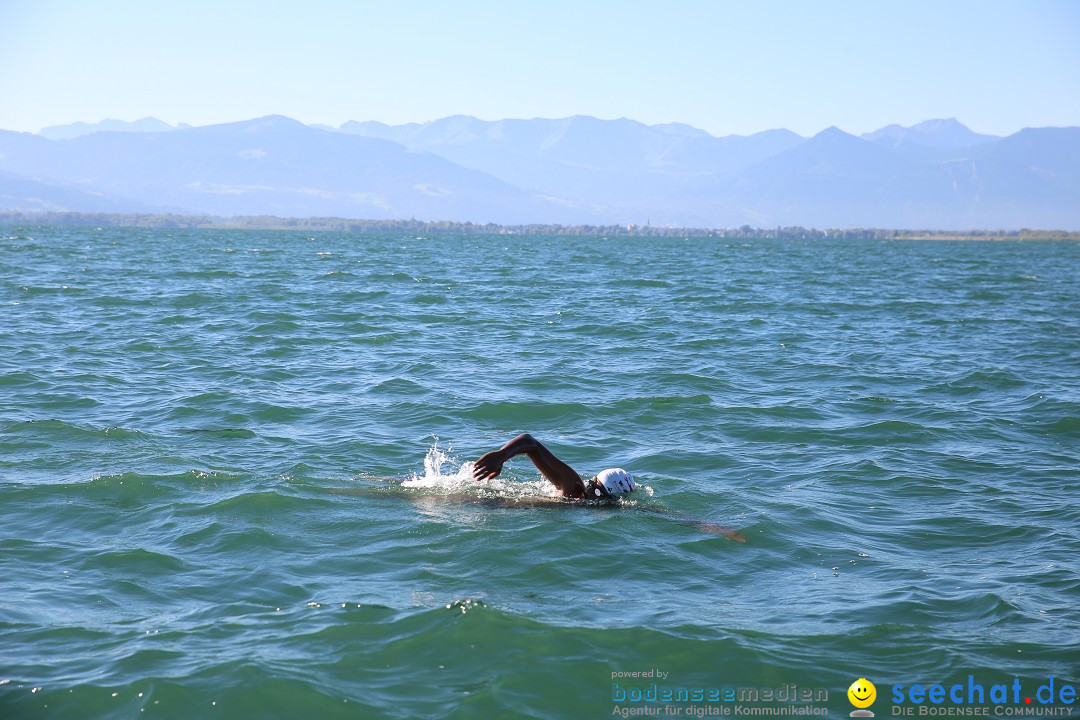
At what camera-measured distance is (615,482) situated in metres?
10.5

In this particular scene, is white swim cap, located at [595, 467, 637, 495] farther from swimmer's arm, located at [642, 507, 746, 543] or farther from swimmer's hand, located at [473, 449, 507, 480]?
swimmer's hand, located at [473, 449, 507, 480]

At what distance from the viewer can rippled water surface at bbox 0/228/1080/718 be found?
666cm

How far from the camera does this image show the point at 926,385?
18.0 m

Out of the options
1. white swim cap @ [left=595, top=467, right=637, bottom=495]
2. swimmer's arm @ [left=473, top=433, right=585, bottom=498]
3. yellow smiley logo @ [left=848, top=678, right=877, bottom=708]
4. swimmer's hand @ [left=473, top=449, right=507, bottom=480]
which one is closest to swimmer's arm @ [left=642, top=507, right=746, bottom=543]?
white swim cap @ [left=595, top=467, right=637, bottom=495]

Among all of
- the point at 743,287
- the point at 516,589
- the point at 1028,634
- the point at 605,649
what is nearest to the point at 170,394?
the point at 516,589

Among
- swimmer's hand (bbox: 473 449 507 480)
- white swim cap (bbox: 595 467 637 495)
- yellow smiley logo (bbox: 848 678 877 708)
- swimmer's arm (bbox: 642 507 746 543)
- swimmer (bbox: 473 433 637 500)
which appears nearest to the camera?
yellow smiley logo (bbox: 848 678 877 708)

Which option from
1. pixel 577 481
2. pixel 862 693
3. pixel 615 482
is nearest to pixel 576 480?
pixel 577 481

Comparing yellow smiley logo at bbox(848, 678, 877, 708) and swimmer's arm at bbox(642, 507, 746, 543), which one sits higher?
swimmer's arm at bbox(642, 507, 746, 543)

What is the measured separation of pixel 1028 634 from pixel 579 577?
3691 millimetres

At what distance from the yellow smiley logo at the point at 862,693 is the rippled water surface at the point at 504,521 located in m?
0.18

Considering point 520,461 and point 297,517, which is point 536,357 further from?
point 297,517

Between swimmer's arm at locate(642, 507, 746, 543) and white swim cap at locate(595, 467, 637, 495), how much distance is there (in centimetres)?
31

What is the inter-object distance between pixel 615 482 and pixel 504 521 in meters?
1.42

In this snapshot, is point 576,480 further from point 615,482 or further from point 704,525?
point 704,525
